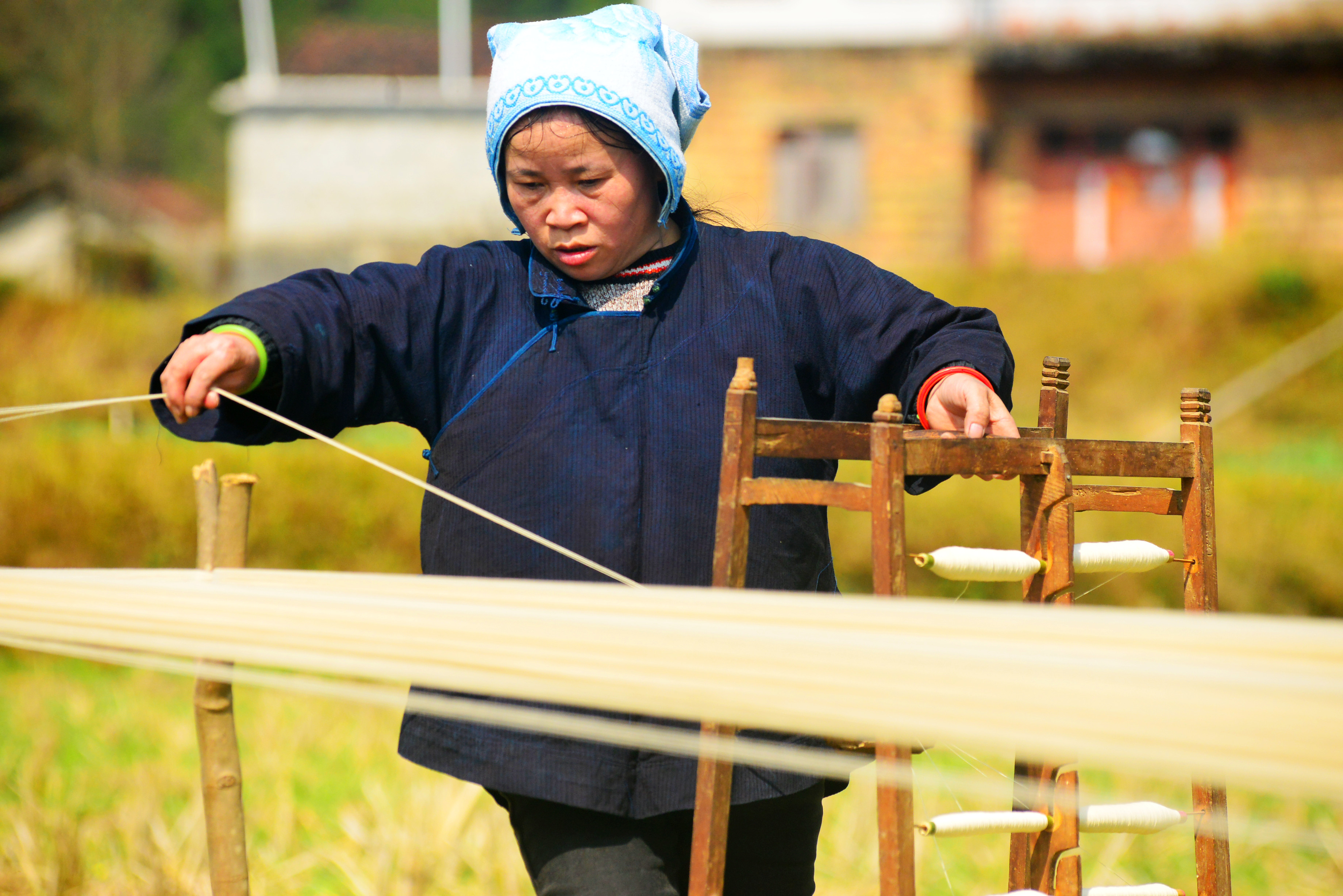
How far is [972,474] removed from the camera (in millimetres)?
1266

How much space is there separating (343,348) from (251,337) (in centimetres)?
13

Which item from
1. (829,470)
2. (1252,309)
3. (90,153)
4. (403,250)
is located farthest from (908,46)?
(90,153)

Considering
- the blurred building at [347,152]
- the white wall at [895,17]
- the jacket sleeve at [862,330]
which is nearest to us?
the jacket sleeve at [862,330]

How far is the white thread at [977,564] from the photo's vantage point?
1227 millimetres

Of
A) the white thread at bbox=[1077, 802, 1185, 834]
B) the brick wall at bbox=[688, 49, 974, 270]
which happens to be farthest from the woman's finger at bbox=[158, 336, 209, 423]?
the brick wall at bbox=[688, 49, 974, 270]

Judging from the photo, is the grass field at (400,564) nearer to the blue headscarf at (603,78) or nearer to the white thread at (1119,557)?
the white thread at (1119,557)

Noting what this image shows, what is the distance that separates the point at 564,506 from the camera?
4.93 feet

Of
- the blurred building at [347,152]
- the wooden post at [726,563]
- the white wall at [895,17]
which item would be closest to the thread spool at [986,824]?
the wooden post at [726,563]

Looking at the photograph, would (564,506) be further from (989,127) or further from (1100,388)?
(989,127)

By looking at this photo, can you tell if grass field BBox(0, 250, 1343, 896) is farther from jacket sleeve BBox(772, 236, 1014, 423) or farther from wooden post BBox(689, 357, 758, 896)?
jacket sleeve BBox(772, 236, 1014, 423)

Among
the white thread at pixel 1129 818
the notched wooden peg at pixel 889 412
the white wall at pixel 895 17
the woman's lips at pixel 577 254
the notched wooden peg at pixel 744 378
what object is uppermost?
the white wall at pixel 895 17

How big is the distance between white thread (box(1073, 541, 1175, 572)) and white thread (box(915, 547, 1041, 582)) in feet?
0.42

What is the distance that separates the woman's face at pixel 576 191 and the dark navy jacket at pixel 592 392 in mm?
74

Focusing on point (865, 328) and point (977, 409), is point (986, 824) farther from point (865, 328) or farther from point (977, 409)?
point (865, 328)
